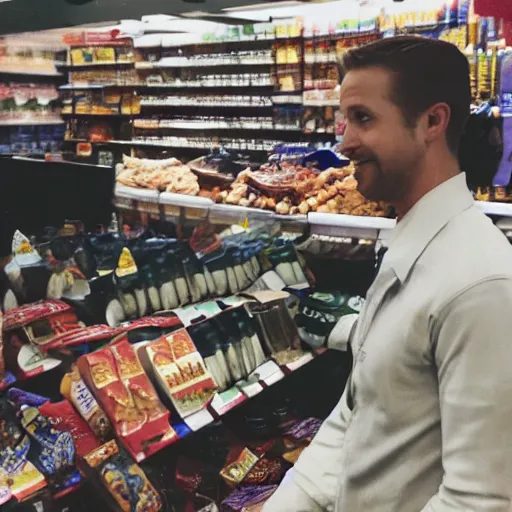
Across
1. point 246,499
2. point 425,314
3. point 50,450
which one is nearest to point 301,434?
point 246,499

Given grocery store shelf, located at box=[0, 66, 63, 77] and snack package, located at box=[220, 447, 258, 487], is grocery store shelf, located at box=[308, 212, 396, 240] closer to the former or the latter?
snack package, located at box=[220, 447, 258, 487]

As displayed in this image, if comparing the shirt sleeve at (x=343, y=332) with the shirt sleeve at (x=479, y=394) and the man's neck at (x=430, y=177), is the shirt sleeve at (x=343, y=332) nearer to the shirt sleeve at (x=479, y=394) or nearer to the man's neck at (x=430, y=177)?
the man's neck at (x=430, y=177)

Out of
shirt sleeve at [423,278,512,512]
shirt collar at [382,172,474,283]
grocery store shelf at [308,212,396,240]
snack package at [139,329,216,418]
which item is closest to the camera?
shirt sleeve at [423,278,512,512]

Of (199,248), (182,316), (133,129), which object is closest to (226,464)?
(182,316)

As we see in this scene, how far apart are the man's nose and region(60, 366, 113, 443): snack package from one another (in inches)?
47.5

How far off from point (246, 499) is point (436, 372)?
1503 millimetres

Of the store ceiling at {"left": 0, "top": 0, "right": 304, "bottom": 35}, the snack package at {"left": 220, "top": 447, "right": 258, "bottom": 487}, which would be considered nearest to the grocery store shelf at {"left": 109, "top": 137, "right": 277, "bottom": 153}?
the store ceiling at {"left": 0, "top": 0, "right": 304, "bottom": 35}

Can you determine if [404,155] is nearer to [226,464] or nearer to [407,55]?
[407,55]

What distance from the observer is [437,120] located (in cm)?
105

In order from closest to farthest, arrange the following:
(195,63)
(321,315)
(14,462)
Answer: (14,462) < (321,315) < (195,63)

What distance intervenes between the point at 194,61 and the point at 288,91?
54 cm

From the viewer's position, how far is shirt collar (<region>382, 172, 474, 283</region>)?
40.6 inches

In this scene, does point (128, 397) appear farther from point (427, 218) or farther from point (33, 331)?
point (427, 218)

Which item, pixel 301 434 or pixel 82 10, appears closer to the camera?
pixel 82 10
